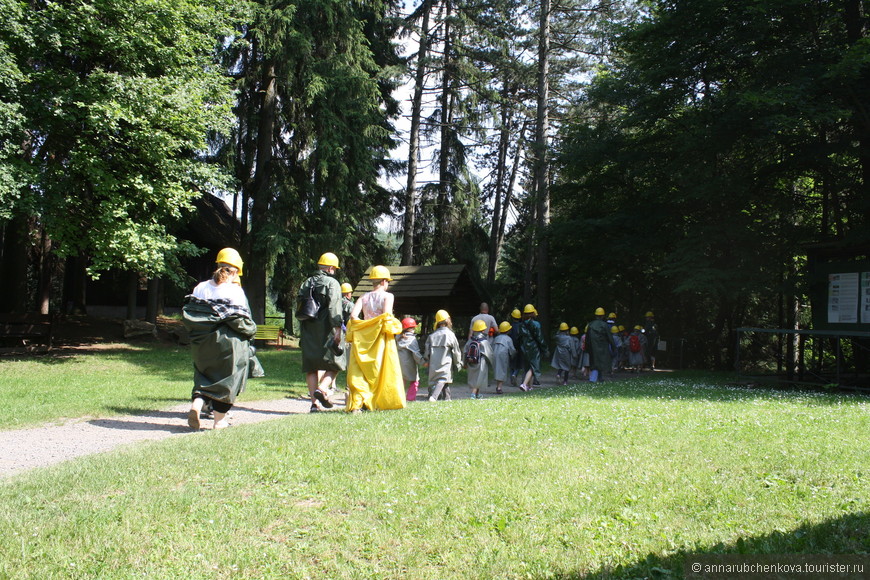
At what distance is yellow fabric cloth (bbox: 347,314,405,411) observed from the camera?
→ 9.51 m

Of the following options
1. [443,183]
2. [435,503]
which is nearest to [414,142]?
[443,183]

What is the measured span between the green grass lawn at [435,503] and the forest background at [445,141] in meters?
12.2

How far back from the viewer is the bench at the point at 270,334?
26.4 metres

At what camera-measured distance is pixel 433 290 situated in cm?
2273

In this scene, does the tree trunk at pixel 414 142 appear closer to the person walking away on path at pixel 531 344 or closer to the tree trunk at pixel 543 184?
Answer: the tree trunk at pixel 543 184

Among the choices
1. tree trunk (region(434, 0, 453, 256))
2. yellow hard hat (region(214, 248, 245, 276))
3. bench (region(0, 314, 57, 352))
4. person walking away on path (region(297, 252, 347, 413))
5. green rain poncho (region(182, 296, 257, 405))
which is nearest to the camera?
green rain poncho (region(182, 296, 257, 405))

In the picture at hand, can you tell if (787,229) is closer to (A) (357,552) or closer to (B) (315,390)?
(B) (315,390)

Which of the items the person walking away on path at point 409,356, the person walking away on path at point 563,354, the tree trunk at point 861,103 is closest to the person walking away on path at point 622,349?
the person walking away on path at point 563,354

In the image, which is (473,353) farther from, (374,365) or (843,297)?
(843,297)

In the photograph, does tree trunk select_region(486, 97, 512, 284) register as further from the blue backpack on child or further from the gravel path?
the gravel path

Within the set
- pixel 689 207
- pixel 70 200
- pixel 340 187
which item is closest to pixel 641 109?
pixel 689 207

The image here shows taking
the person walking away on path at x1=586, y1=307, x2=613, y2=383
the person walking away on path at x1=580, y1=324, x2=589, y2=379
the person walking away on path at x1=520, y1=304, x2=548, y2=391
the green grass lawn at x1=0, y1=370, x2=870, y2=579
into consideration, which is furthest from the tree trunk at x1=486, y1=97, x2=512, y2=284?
the green grass lawn at x1=0, y1=370, x2=870, y2=579

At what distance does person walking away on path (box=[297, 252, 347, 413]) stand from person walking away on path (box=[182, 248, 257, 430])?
5.95 feet

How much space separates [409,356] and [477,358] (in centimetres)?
161
